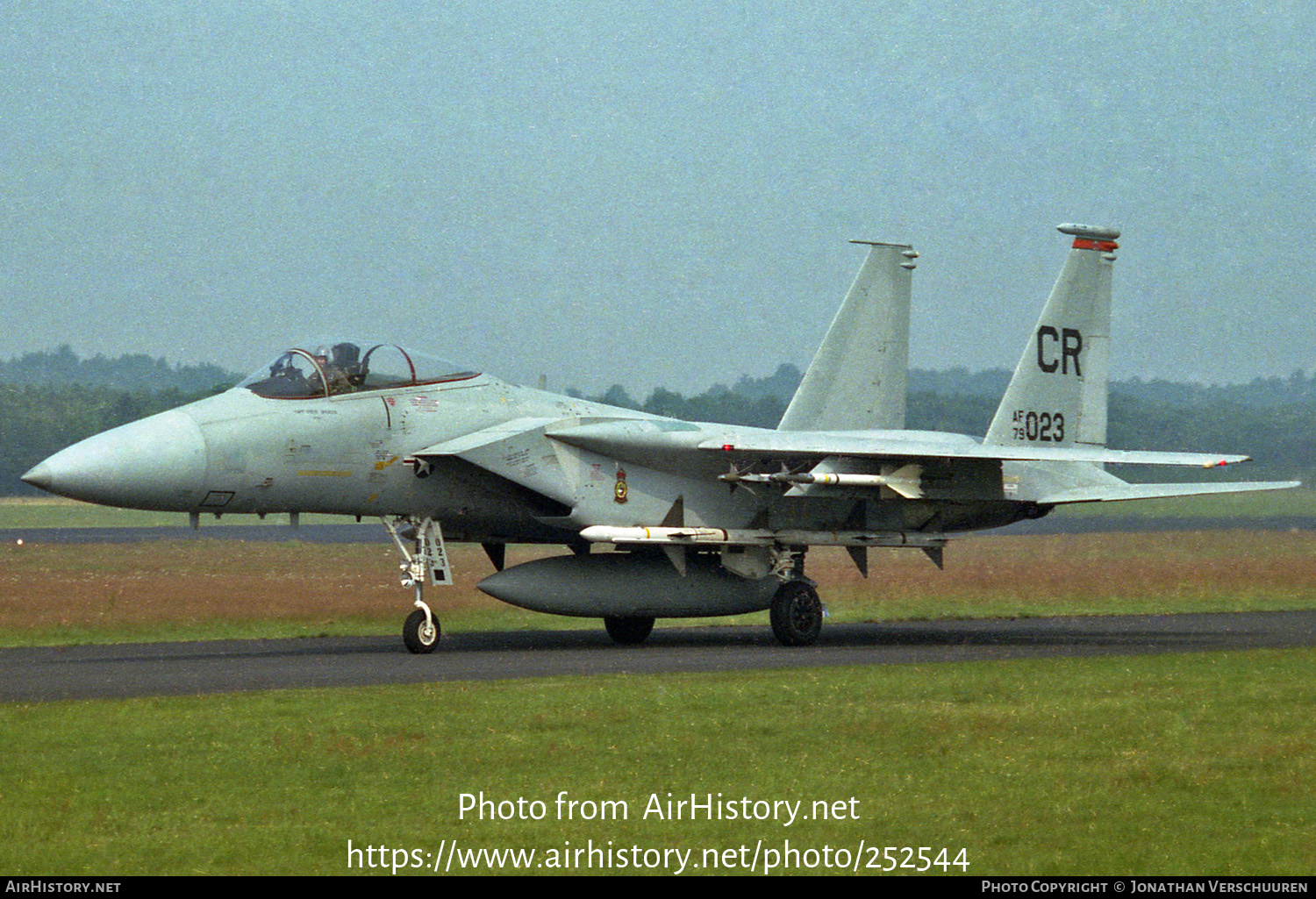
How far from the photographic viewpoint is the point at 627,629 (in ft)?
52.9

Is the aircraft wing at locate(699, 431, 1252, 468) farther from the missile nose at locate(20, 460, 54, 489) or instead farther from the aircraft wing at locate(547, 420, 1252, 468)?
the missile nose at locate(20, 460, 54, 489)

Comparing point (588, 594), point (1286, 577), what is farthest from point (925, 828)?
point (1286, 577)

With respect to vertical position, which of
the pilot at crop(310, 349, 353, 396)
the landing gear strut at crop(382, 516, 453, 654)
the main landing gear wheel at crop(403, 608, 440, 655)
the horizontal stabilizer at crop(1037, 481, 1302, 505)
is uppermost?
the pilot at crop(310, 349, 353, 396)

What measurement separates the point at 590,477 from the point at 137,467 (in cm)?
443

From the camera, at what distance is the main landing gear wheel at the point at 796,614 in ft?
50.7

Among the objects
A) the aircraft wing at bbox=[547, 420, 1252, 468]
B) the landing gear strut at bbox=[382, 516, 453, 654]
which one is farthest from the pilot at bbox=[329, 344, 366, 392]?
the aircraft wing at bbox=[547, 420, 1252, 468]

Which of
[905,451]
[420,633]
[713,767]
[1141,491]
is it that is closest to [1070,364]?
[1141,491]

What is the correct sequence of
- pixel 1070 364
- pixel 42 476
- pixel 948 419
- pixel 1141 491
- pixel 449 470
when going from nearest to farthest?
pixel 42 476 < pixel 449 470 < pixel 1141 491 < pixel 1070 364 < pixel 948 419

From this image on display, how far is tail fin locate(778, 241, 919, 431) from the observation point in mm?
18234

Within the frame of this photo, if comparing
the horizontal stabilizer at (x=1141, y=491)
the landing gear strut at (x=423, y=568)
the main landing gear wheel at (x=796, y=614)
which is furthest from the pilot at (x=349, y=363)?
the horizontal stabilizer at (x=1141, y=491)

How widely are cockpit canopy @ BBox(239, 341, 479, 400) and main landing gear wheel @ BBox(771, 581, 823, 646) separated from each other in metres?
4.24

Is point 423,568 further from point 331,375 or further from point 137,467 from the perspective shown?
point 137,467
